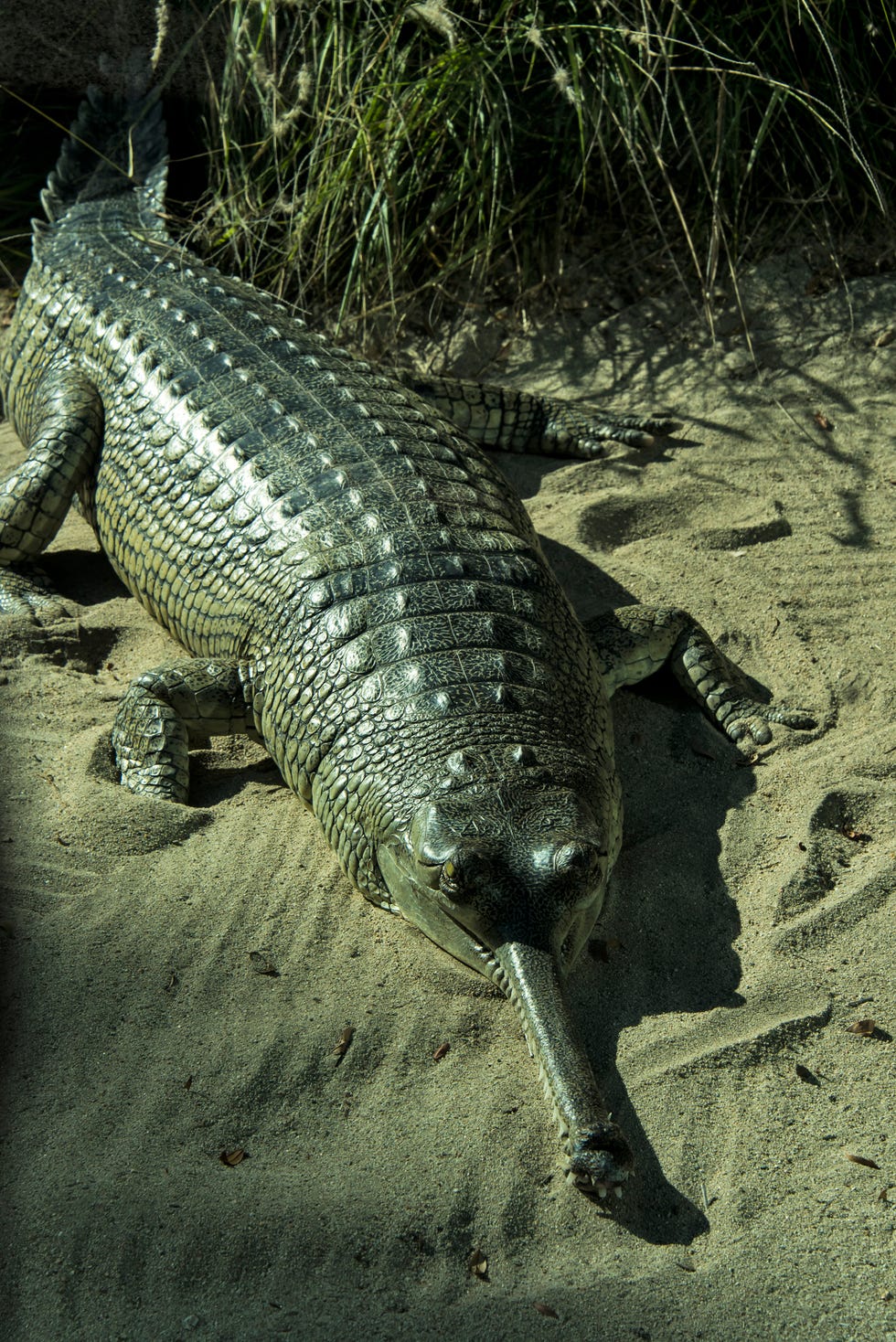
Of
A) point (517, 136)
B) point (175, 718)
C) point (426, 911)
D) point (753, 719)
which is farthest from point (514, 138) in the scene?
point (426, 911)

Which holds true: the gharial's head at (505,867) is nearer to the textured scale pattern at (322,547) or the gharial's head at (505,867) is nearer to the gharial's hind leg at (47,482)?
the textured scale pattern at (322,547)

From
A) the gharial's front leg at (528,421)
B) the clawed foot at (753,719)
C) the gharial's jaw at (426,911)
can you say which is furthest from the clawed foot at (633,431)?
the gharial's jaw at (426,911)

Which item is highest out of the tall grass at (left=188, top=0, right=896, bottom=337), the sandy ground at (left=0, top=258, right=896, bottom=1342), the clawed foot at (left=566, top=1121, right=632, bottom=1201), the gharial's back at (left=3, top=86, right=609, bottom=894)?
the tall grass at (left=188, top=0, right=896, bottom=337)

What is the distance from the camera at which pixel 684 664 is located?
3.68m

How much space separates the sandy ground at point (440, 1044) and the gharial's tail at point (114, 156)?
249 centimetres

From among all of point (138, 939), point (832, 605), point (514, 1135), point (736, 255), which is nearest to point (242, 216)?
point (736, 255)

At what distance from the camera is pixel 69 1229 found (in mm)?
2199

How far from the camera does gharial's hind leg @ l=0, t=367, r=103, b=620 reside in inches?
172

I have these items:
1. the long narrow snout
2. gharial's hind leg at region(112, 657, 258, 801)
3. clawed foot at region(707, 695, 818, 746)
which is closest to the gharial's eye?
the long narrow snout

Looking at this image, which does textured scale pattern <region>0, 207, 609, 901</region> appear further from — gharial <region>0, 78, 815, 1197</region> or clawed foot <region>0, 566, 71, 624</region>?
clawed foot <region>0, 566, 71, 624</region>

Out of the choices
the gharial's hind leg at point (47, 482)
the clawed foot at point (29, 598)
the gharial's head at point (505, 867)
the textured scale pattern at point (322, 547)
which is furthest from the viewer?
the gharial's hind leg at point (47, 482)

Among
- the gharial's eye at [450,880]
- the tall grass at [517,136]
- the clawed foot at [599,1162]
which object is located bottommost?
the clawed foot at [599,1162]

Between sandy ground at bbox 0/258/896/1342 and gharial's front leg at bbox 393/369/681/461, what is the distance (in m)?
1.01

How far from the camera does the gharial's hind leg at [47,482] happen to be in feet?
14.3
